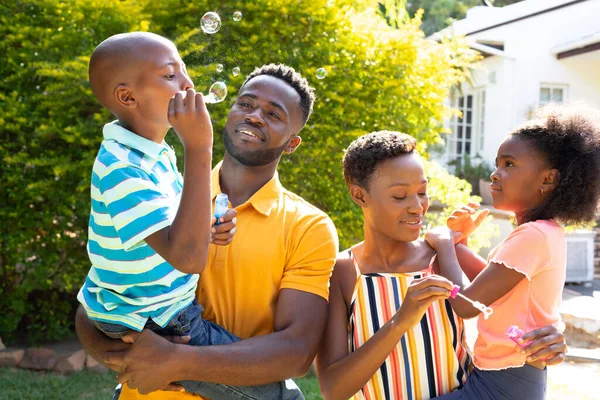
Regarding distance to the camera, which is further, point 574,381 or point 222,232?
point 574,381

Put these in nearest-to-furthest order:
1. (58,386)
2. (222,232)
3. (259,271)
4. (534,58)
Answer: (222,232) < (259,271) < (58,386) < (534,58)

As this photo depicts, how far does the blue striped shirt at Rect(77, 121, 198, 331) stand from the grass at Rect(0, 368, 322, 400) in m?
3.58

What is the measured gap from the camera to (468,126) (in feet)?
52.9

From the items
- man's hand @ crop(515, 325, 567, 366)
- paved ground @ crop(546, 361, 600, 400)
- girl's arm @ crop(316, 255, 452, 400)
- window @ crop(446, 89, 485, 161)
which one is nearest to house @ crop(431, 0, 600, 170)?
window @ crop(446, 89, 485, 161)

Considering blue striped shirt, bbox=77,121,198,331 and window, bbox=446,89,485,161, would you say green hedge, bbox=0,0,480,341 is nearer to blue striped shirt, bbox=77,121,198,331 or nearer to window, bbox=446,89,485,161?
blue striped shirt, bbox=77,121,198,331

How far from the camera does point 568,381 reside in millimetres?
6027

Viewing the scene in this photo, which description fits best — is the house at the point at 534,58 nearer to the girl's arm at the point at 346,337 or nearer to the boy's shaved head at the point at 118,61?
the girl's arm at the point at 346,337

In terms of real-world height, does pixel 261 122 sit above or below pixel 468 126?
above

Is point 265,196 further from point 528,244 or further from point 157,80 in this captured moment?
point 528,244

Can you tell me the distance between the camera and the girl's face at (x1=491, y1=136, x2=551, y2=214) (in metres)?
2.38

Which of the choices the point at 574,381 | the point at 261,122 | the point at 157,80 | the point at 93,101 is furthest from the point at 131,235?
the point at 574,381

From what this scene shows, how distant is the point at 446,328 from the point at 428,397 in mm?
234

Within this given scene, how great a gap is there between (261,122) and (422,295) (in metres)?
0.82

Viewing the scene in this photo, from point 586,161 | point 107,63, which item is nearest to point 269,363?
point 107,63
